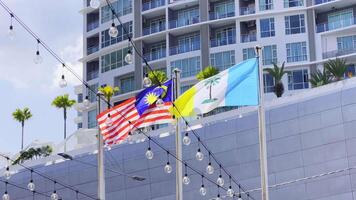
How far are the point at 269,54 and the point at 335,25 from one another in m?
6.45

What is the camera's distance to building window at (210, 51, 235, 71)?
68.8m

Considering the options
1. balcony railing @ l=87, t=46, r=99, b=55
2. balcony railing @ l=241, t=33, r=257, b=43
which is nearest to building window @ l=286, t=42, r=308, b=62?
balcony railing @ l=241, t=33, r=257, b=43

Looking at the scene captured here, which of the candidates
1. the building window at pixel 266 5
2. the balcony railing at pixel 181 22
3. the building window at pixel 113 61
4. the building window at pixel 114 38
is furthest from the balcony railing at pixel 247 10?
the building window at pixel 113 61

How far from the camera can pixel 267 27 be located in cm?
6838

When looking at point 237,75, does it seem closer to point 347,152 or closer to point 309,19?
point 347,152

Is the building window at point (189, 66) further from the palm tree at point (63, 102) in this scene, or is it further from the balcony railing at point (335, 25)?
the palm tree at point (63, 102)

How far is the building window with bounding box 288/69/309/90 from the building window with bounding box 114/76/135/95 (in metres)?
16.2

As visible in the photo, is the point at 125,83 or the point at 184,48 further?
the point at 125,83

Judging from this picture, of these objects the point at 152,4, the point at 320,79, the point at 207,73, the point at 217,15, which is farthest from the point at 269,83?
the point at 152,4

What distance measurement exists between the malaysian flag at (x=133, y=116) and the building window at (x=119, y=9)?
5560 cm

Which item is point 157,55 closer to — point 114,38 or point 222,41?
point 114,38

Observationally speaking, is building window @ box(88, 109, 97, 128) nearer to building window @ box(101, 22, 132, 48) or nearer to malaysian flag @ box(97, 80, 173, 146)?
building window @ box(101, 22, 132, 48)

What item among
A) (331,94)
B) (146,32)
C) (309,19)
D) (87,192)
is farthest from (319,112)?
(146,32)

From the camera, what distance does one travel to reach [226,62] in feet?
226
